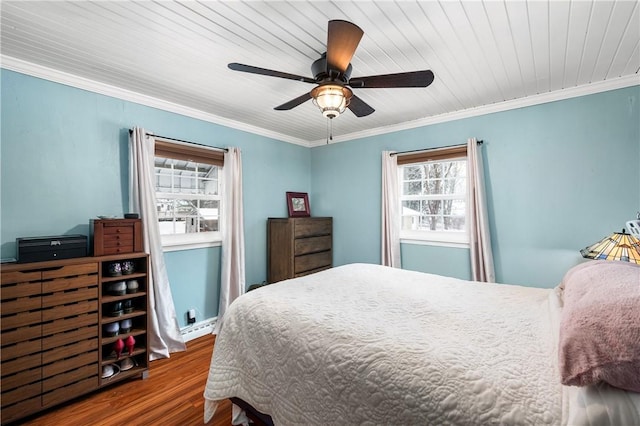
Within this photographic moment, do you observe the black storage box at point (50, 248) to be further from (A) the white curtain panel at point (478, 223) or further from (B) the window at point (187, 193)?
(A) the white curtain panel at point (478, 223)

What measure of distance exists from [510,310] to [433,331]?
57cm

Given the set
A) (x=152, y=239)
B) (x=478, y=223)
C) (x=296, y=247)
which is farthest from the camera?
(x=296, y=247)

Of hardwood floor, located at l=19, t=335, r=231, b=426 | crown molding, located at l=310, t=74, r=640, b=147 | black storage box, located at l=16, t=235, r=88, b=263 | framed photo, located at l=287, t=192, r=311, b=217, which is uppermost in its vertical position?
crown molding, located at l=310, t=74, r=640, b=147

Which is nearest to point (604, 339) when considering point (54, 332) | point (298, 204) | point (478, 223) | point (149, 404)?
point (478, 223)

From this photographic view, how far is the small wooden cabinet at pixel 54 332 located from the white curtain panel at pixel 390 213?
2.65 metres

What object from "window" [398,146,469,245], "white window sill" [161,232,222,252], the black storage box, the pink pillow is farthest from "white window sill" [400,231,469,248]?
the black storage box

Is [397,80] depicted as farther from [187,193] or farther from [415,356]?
[187,193]

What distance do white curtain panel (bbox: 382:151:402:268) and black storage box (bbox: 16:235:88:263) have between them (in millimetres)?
2914

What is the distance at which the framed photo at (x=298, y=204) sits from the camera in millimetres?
4024

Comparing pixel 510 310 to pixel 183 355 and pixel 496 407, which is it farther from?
pixel 183 355

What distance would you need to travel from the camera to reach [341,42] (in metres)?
1.38

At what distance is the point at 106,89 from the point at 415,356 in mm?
3059

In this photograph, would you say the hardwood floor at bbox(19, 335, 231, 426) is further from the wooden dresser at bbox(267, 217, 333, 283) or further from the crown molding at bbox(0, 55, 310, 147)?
the crown molding at bbox(0, 55, 310, 147)

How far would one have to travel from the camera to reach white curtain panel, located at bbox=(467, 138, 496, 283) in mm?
2760
